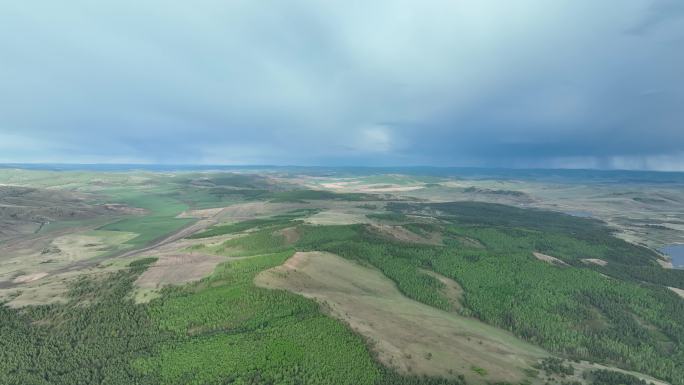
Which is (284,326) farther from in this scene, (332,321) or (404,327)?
(404,327)

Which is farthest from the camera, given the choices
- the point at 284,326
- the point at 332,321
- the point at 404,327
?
the point at 404,327

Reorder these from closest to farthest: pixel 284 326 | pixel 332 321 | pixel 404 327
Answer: pixel 284 326, pixel 332 321, pixel 404 327

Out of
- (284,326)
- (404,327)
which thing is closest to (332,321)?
(284,326)

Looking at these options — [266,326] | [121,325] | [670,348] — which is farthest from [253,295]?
[670,348]

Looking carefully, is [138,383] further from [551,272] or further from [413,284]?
[551,272]

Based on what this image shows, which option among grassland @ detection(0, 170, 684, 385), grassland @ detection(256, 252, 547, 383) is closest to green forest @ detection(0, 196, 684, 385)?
grassland @ detection(0, 170, 684, 385)

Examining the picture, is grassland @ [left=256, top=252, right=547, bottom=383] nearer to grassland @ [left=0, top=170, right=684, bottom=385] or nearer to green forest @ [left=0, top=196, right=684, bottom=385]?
grassland @ [left=0, top=170, right=684, bottom=385]

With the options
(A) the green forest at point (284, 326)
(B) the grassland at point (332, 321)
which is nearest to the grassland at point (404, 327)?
(B) the grassland at point (332, 321)

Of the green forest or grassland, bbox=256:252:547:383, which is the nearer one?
the green forest

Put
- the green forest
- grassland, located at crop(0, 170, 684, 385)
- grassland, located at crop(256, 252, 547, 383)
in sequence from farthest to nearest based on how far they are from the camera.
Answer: grassland, located at crop(256, 252, 547, 383), grassland, located at crop(0, 170, 684, 385), the green forest

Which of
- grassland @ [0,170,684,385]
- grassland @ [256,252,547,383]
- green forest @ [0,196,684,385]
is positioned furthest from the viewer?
grassland @ [256,252,547,383]

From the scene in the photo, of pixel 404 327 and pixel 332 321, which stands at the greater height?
pixel 332 321
